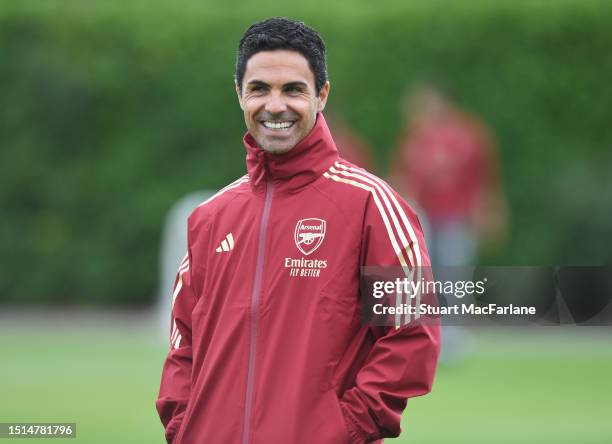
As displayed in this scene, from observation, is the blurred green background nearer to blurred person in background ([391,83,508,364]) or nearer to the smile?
blurred person in background ([391,83,508,364])

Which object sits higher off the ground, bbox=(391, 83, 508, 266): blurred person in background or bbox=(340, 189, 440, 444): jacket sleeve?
bbox=(391, 83, 508, 266): blurred person in background

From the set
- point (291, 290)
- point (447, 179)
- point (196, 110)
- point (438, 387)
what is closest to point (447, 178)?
point (447, 179)

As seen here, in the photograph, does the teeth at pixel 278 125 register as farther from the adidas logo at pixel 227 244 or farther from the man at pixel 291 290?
the adidas logo at pixel 227 244

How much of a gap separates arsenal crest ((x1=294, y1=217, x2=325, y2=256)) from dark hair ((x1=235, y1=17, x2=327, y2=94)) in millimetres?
474

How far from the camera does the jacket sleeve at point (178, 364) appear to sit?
4457 millimetres

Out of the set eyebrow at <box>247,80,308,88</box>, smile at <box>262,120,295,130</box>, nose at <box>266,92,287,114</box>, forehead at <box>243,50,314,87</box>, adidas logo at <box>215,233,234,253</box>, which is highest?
forehead at <box>243,50,314,87</box>

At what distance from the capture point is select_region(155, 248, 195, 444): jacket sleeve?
446cm

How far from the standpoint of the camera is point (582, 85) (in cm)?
1520

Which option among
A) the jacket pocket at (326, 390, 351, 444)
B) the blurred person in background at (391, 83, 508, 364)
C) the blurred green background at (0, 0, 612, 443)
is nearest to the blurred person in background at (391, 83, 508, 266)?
the blurred person in background at (391, 83, 508, 364)

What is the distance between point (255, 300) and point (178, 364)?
45 centimetres

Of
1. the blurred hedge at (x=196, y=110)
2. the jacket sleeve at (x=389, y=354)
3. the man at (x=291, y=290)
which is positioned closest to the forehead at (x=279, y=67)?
the man at (x=291, y=290)

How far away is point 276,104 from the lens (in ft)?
14.3

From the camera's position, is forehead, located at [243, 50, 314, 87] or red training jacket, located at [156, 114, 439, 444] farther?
forehead, located at [243, 50, 314, 87]

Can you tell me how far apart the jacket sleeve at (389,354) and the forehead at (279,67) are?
1.54 ft
